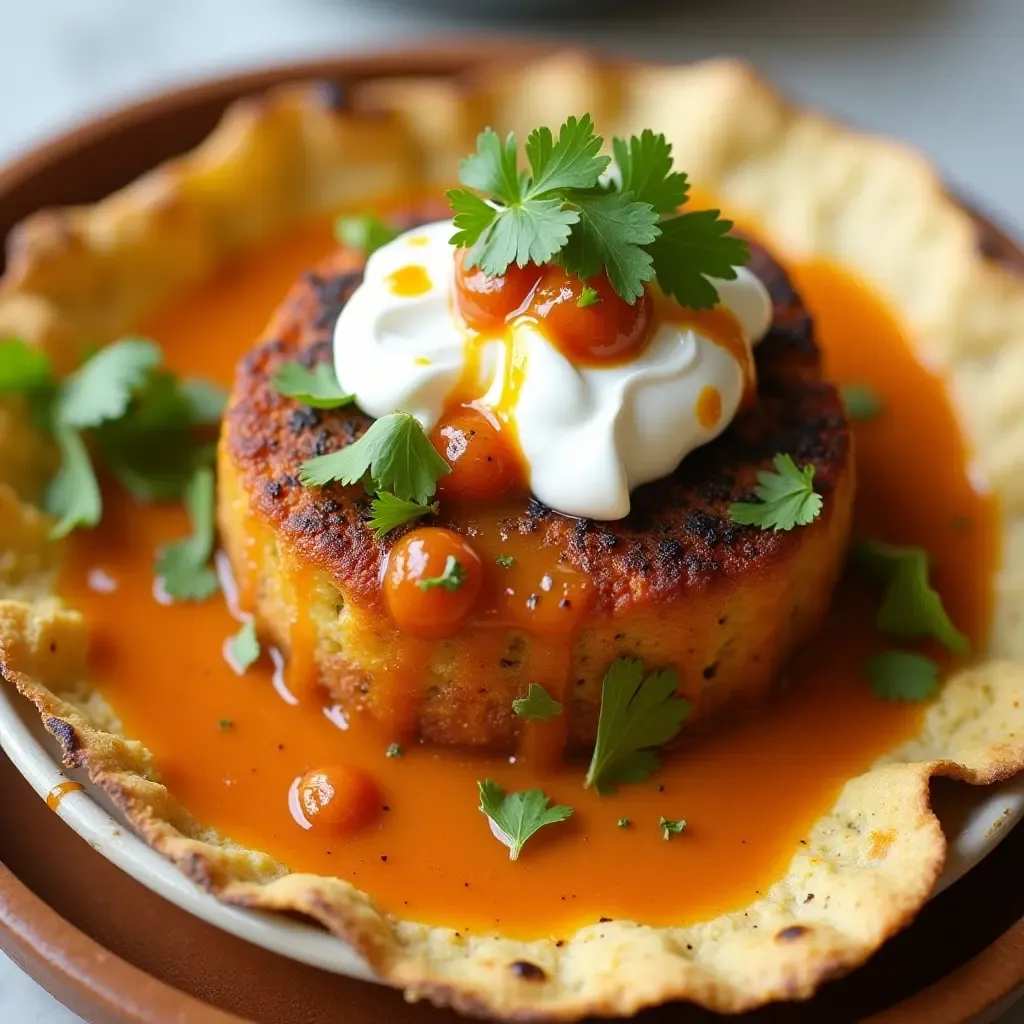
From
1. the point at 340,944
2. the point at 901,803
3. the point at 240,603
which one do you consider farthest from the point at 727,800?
the point at 240,603

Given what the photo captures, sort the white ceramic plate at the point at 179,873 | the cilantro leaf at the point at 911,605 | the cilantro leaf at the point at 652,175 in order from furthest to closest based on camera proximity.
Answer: the cilantro leaf at the point at 911,605 → the cilantro leaf at the point at 652,175 → the white ceramic plate at the point at 179,873

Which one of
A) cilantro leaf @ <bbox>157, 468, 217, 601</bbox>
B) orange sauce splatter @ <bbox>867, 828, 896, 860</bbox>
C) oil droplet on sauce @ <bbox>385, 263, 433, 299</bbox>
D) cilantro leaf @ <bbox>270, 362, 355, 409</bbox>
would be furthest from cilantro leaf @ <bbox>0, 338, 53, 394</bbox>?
orange sauce splatter @ <bbox>867, 828, 896, 860</bbox>

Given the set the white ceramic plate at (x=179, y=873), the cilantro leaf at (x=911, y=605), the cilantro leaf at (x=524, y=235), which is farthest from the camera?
the cilantro leaf at (x=911, y=605)

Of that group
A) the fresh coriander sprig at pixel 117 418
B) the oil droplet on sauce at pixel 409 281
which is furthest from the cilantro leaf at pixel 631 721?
the fresh coriander sprig at pixel 117 418

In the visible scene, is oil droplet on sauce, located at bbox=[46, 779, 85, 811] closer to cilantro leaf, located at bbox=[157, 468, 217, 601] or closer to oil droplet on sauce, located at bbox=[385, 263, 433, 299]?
cilantro leaf, located at bbox=[157, 468, 217, 601]

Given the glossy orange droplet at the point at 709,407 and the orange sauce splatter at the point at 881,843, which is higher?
the glossy orange droplet at the point at 709,407

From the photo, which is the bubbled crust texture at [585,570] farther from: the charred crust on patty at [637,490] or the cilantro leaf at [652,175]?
the cilantro leaf at [652,175]
